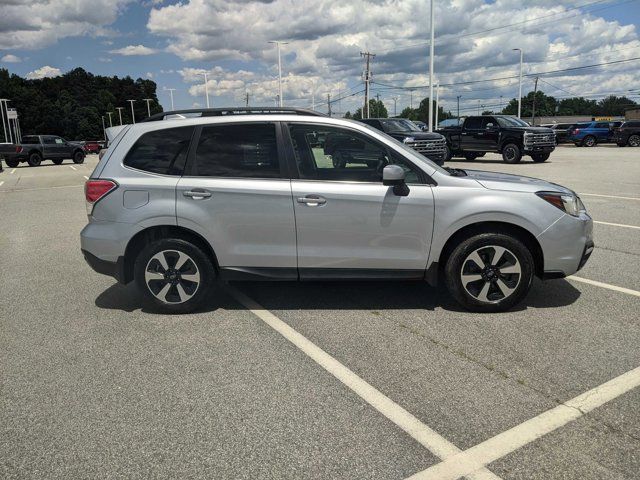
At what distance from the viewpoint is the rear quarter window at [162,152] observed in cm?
451

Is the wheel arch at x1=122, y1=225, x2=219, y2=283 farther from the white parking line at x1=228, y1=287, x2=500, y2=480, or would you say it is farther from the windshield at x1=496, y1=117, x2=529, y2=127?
the windshield at x1=496, y1=117, x2=529, y2=127

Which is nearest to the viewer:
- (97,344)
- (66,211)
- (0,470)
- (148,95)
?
(0,470)

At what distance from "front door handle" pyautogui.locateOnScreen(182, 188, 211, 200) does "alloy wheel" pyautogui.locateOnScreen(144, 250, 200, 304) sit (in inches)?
20.3

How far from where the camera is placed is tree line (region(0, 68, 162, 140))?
116 meters

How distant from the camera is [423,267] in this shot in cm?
441

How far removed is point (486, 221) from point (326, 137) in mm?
1554

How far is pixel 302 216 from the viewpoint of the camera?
432 cm

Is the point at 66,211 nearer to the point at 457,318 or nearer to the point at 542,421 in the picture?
the point at 457,318

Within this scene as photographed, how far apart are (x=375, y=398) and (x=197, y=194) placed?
7.57ft

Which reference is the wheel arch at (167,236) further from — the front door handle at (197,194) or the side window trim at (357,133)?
the side window trim at (357,133)

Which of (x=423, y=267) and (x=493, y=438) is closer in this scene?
(x=493, y=438)

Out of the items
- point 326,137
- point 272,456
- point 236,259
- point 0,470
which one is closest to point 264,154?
point 326,137

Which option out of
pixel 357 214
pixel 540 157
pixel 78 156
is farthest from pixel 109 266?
pixel 78 156

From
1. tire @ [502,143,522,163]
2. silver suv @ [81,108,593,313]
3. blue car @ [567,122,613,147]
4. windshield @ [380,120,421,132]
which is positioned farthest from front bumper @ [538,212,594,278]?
blue car @ [567,122,613,147]
